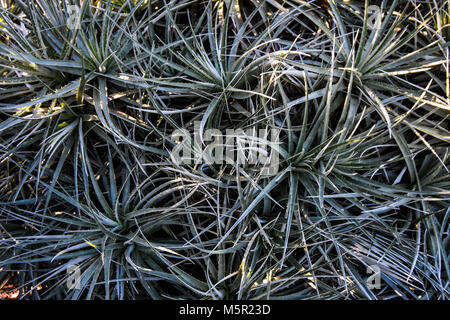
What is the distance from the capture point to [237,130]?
0.79 meters

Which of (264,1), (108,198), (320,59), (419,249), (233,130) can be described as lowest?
(419,249)

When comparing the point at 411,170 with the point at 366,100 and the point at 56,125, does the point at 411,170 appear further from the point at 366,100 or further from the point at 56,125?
the point at 56,125

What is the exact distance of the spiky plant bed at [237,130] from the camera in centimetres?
78

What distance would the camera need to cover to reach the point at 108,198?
2.99 feet

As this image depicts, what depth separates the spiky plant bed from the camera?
779 millimetres

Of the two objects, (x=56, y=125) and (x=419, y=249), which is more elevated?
(x=56, y=125)

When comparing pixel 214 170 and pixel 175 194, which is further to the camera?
pixel 175 194

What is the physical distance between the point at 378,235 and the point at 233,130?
425 millimetres

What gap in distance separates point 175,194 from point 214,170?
155mm

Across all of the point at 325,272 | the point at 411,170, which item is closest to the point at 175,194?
the point at 325,272

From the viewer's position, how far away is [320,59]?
85 cm
